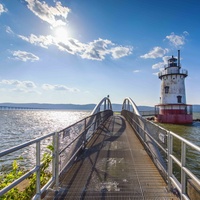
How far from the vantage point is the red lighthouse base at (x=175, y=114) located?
3036 centimetres

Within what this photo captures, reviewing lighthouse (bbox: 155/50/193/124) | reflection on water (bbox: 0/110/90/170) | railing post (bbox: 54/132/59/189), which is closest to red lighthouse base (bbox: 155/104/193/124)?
lighthouse (bbox: 155/50/193/124)

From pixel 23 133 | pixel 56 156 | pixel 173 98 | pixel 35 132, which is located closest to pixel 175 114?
pixel 173 98

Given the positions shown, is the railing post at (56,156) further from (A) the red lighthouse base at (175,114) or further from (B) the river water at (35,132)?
(A) the red lighthouse base at (175,114)

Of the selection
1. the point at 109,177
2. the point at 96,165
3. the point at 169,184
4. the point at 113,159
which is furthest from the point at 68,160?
the point at 169,184

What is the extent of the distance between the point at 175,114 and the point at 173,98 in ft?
9.31

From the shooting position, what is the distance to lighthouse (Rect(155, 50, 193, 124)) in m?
30.6

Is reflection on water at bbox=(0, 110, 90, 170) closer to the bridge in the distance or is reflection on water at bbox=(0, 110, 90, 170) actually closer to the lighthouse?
the bridge in the distance

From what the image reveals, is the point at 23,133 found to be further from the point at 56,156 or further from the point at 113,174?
the point at 56,156

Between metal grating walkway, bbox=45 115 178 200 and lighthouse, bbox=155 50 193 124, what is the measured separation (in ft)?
88.7

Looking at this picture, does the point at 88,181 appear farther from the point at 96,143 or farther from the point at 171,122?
the point at 171,122

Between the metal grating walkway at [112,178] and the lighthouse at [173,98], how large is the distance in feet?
88.7

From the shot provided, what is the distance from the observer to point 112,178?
4020mm

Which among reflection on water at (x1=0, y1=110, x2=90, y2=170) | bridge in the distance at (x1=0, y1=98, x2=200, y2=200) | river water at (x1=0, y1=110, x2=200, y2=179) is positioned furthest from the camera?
reflection on water at (x1=0, y1=110, x2=90, y2=170)

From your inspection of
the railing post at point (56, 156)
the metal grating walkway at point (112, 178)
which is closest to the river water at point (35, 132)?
the metal grating walkway at point (112, 178)
